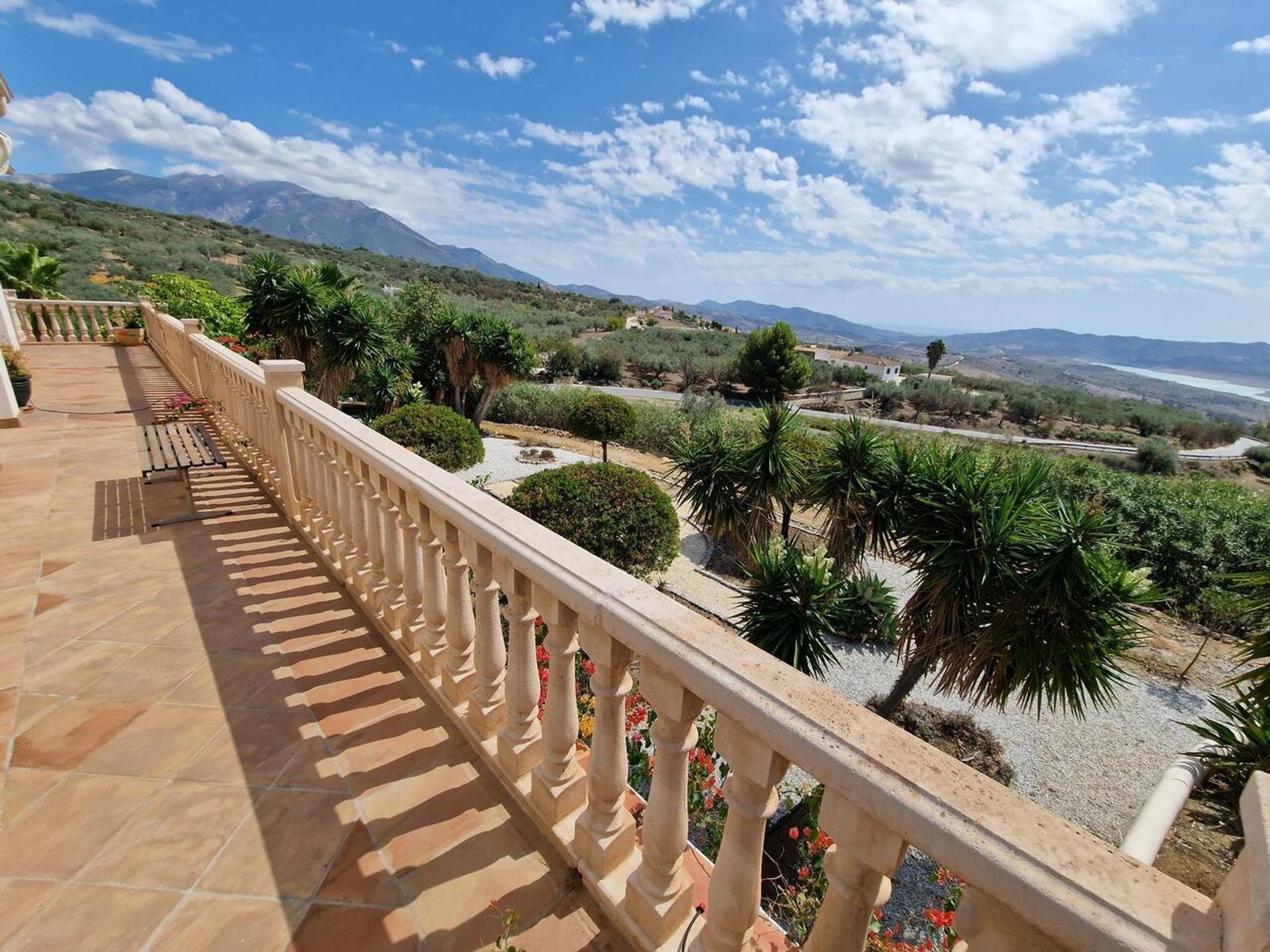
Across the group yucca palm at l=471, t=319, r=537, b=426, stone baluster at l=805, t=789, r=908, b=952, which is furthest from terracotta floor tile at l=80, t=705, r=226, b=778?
yucca palm at l=471, t=319, r=537, b=426

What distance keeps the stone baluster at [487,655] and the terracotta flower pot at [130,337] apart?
15.6 metres

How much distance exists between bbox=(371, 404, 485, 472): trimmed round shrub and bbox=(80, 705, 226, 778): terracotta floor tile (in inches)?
358

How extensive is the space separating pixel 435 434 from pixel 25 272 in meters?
12.4

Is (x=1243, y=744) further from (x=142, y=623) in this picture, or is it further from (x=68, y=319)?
(x=68, y=319)

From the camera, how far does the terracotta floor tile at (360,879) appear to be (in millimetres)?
1564

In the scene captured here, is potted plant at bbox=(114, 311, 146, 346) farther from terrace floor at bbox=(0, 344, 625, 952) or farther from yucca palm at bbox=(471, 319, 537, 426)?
terrace floor at bbox=(0, 344, 625, 952)

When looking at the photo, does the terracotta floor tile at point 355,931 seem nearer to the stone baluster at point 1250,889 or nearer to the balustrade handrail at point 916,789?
the balustrade handrail at point 916,789

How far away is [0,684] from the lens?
2.31 meters

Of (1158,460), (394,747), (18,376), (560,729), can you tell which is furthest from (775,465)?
(1158,460)

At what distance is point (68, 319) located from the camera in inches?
497

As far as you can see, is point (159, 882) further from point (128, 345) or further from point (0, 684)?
point (128, 345)

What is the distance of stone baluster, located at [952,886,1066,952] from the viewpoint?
0.76 meters

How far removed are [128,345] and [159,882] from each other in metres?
15.5

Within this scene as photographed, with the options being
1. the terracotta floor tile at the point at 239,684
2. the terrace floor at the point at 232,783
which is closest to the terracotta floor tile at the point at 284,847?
the terrace floor at the point at 232,783
